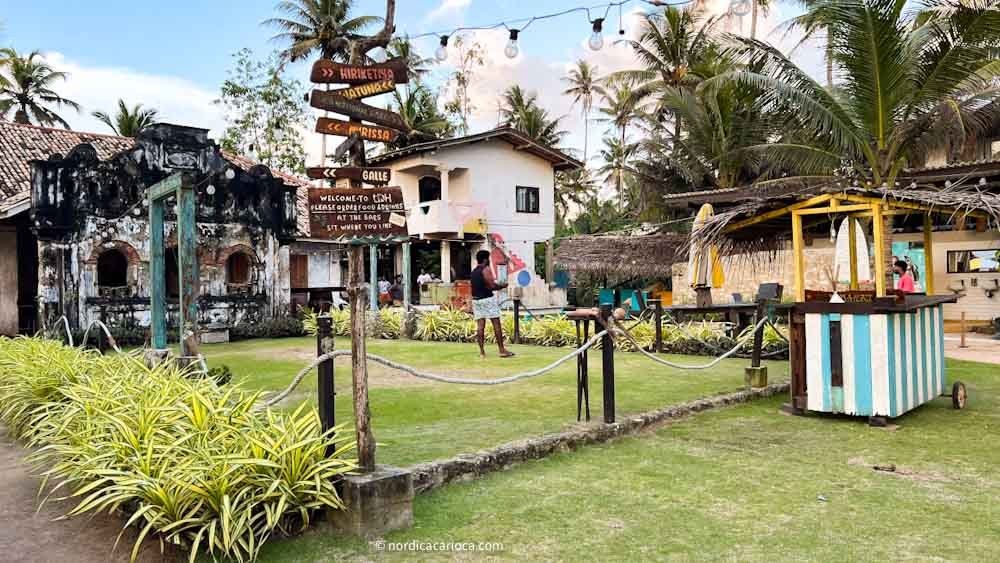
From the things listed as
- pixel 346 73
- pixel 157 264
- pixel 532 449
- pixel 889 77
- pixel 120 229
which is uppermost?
pixel 889 77

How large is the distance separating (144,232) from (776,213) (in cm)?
1414

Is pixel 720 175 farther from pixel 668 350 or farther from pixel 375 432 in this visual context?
pixel 375 432

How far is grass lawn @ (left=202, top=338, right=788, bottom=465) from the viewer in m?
5.77

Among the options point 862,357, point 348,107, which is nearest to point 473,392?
point 862,357

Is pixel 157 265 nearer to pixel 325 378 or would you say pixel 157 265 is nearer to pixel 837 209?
pixel 325 378

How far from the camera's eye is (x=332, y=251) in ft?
76.0

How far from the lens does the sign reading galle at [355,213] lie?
4117 millimetres

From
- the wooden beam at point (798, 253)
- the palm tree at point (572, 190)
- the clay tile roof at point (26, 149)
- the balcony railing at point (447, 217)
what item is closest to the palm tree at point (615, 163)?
the palm tree at point (572, 190)

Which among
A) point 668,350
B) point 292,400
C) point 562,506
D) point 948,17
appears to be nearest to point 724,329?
point 668,350

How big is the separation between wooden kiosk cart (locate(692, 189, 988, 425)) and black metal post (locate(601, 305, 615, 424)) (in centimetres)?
185

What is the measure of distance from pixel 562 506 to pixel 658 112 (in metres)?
22.5

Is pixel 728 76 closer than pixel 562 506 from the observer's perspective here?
No

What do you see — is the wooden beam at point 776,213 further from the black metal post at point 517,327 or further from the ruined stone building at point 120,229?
the ruined stone building at point 120,229

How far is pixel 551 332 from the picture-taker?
13.5 meters
